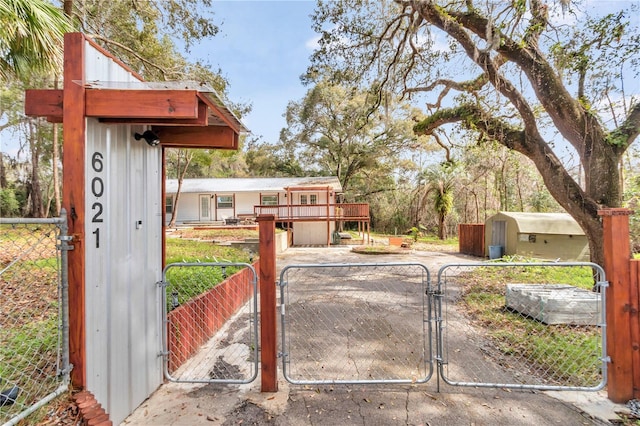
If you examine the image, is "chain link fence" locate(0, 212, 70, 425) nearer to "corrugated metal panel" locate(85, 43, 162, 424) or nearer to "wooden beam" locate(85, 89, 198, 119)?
"corrugated metal panel" locate(85, 43, 162, 424)

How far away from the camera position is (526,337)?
4.05 metres

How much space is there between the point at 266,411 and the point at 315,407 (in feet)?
1.33

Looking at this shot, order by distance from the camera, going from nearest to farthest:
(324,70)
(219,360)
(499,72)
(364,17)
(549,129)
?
(219,360) < (499,72) < (549,129) < (364,17) < (324,70)

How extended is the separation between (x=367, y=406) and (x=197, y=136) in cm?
296

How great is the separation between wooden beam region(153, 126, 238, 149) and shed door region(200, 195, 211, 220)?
18.8 meters

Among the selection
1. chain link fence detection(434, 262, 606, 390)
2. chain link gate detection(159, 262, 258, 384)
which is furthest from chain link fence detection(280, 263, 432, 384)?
chain link gate detection(159, 262, 258, 384)

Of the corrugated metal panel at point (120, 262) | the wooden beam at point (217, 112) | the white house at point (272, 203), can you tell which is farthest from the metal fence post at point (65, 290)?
the white house at point (272, 203)

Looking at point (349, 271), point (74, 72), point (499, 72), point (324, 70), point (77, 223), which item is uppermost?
point (324, 70)

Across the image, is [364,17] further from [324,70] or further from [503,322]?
[503,322]

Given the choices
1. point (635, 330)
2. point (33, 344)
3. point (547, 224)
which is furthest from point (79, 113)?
point (547, 224)

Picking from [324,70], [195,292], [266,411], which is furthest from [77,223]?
[324,70]

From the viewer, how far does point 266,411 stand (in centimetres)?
249

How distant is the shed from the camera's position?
10.9 m

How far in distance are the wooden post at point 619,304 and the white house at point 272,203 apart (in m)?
13.6
